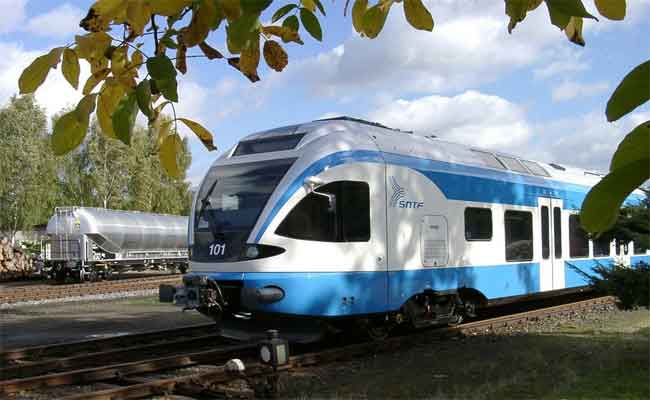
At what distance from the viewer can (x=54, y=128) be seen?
7.00 ft

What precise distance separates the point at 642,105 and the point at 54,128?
1.67m

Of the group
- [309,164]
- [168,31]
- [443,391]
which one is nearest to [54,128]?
[168,31]

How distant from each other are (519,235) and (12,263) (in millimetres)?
28073

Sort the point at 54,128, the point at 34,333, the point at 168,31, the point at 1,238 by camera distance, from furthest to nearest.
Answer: the point at 1,238
the point at 34,333
the point at 168,31
the point at 54,128

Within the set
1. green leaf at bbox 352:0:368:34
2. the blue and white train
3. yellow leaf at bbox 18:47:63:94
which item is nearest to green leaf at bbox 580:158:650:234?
yellow leaf at bbox 18:47:63:94

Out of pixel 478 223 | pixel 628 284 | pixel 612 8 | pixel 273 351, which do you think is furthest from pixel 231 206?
pixel 612 8

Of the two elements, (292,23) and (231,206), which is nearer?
(292,23)

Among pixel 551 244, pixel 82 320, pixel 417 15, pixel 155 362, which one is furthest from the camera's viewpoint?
pixel 82 320

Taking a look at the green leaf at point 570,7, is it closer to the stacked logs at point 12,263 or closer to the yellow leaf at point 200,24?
the yellow leaf at point 200,24

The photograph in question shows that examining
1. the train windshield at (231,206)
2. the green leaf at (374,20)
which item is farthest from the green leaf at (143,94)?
the train windshield at (231,206)

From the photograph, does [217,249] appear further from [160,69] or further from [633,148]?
[633,148]

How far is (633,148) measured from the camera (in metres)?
1.46

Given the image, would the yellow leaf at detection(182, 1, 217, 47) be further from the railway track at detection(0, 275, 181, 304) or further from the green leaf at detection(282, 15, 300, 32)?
the railway track at detection(0, 275, 181, 304)

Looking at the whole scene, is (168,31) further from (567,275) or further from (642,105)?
(567,275)
